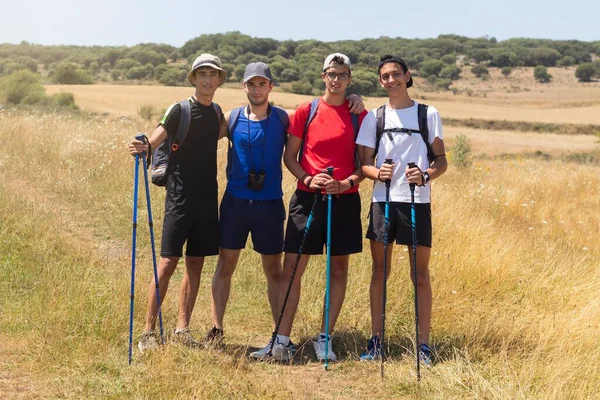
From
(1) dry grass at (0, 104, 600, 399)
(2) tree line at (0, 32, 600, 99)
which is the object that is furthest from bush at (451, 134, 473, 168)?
(2) tree line at (0, 32, 600, 99)

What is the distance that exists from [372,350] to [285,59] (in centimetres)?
7790

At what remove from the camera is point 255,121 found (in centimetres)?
523

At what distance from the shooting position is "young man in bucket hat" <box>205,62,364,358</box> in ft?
17.1

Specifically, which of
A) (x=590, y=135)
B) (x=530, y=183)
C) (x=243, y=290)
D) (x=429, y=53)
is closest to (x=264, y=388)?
(x=243, y=290)

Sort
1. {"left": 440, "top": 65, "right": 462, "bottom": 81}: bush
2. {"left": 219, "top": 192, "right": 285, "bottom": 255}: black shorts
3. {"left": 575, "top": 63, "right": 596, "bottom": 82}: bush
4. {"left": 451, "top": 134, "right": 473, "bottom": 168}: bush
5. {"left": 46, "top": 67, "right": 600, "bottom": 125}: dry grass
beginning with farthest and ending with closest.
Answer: {"left": 575, "top": 63, "right": 596, "bottom": 82}: bush < {"left": 440, "top": 65, "right": 462, "bottom": 81}: bush < {"left": 46, "top": 67, "right": 600, "bottom": 125}: dry grass < {"left": 451, "top": 134, "right": 473, "bottom": 168}: bush < {"left": 219, "top": 192, "right": 285, "bottom": 255}: black shorts

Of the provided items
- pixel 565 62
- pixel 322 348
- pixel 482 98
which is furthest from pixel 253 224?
pixel 565 62

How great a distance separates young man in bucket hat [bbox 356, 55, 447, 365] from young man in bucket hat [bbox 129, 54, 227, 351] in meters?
1.16

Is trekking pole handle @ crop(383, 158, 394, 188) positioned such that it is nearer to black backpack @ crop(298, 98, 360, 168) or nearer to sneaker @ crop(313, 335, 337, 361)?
black backpack @ crop(298, 98, 360, 168)

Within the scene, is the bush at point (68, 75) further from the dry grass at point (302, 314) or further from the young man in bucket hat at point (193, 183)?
the young man in bucket hat at point (193, 183)

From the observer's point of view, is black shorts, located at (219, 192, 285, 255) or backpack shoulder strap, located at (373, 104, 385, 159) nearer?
backpack shoulder strap, located at (373, 104, 385, 159)

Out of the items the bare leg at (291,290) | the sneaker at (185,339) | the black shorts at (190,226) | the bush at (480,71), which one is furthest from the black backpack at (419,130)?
the bush at (480,71)

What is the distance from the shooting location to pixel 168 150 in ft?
17.1

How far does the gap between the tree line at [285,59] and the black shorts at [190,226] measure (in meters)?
42.1

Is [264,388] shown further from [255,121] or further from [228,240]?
[255,121]
